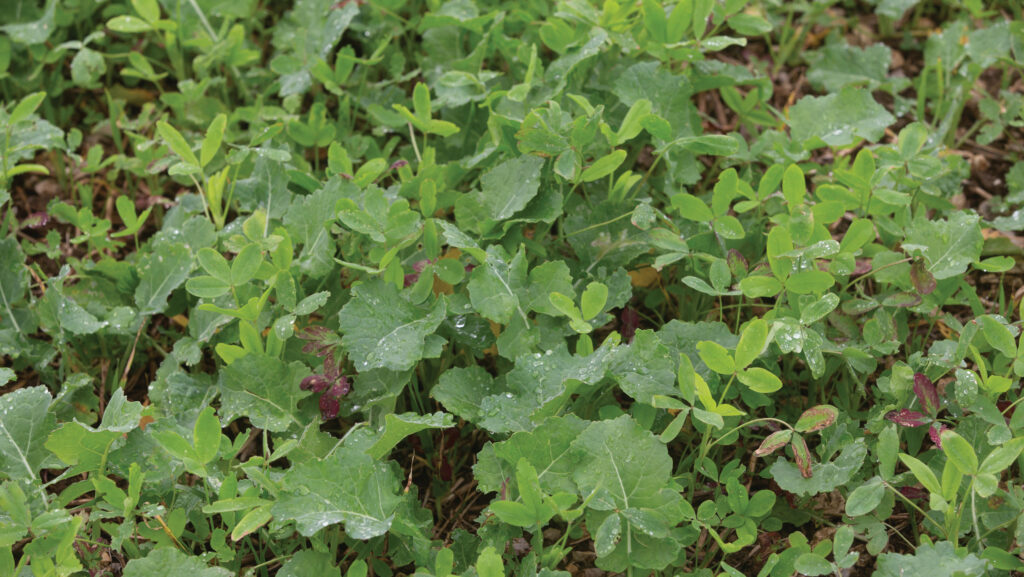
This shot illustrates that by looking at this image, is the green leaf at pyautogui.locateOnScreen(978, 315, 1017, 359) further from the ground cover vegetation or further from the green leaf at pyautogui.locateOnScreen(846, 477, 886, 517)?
the green leaf at pyautogui.locateOnScreen(846, 477, 886, 517)

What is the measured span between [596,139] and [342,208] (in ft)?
2.30

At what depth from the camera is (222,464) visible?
1858mm

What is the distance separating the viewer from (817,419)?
1774 millimetres

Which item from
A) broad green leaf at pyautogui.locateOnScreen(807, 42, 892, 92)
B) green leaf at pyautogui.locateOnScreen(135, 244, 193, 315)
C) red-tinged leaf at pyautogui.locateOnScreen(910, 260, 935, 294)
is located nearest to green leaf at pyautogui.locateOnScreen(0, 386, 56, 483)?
green leaf at pyautogui.locateOnScreen(135, 244, 193, 315)

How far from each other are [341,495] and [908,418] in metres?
1.15

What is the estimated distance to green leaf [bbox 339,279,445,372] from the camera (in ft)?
6.01

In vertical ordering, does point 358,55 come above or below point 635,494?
above

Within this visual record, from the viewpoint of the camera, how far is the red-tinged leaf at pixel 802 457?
5.66 ft

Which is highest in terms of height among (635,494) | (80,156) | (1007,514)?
(80,156)

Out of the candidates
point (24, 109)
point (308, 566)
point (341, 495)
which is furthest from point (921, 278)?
point (24, 109)

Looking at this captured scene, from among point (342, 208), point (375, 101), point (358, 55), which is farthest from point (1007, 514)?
point (358, 55)

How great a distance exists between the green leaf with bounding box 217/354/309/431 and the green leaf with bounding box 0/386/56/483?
38 cm

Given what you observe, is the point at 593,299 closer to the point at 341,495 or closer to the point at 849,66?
the point at 341,495

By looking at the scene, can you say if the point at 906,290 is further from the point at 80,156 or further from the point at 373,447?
the point at 80,156
